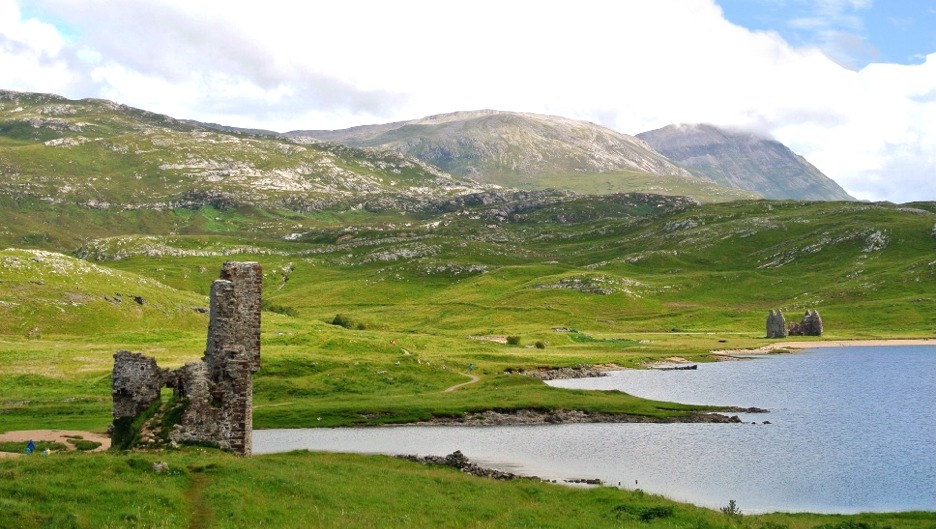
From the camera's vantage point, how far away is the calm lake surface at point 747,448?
5350 centimetres

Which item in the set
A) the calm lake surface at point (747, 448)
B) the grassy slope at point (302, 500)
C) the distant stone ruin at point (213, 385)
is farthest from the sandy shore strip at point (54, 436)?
the grassy slope at point (302, 500)

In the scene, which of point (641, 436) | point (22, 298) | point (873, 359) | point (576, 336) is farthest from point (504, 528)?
point (576, 336)

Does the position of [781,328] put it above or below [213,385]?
above

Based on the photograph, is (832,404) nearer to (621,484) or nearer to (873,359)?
(621,484)

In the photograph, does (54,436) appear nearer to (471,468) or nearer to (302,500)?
(471,468)

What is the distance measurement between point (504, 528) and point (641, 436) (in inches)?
1605

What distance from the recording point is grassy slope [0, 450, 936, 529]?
29078 millimetres

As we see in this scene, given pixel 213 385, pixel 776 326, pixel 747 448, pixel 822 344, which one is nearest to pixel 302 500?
pixel 213 385

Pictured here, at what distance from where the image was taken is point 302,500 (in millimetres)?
35188

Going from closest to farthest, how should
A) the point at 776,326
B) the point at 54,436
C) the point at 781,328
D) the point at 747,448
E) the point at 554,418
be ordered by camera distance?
the point at 54,436 → the point at 747,448 → the point at 554,418 → the point at 781,328 → the point at 776,326

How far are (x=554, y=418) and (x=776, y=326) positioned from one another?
130 metres

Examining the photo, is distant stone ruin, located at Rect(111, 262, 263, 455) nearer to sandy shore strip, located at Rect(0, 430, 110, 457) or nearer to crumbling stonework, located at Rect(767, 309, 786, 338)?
sandy shore strip, located at Rect(0, 430, 110, 457)

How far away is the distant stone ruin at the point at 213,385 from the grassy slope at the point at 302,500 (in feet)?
7.24

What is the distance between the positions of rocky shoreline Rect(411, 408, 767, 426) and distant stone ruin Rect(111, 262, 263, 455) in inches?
1432
